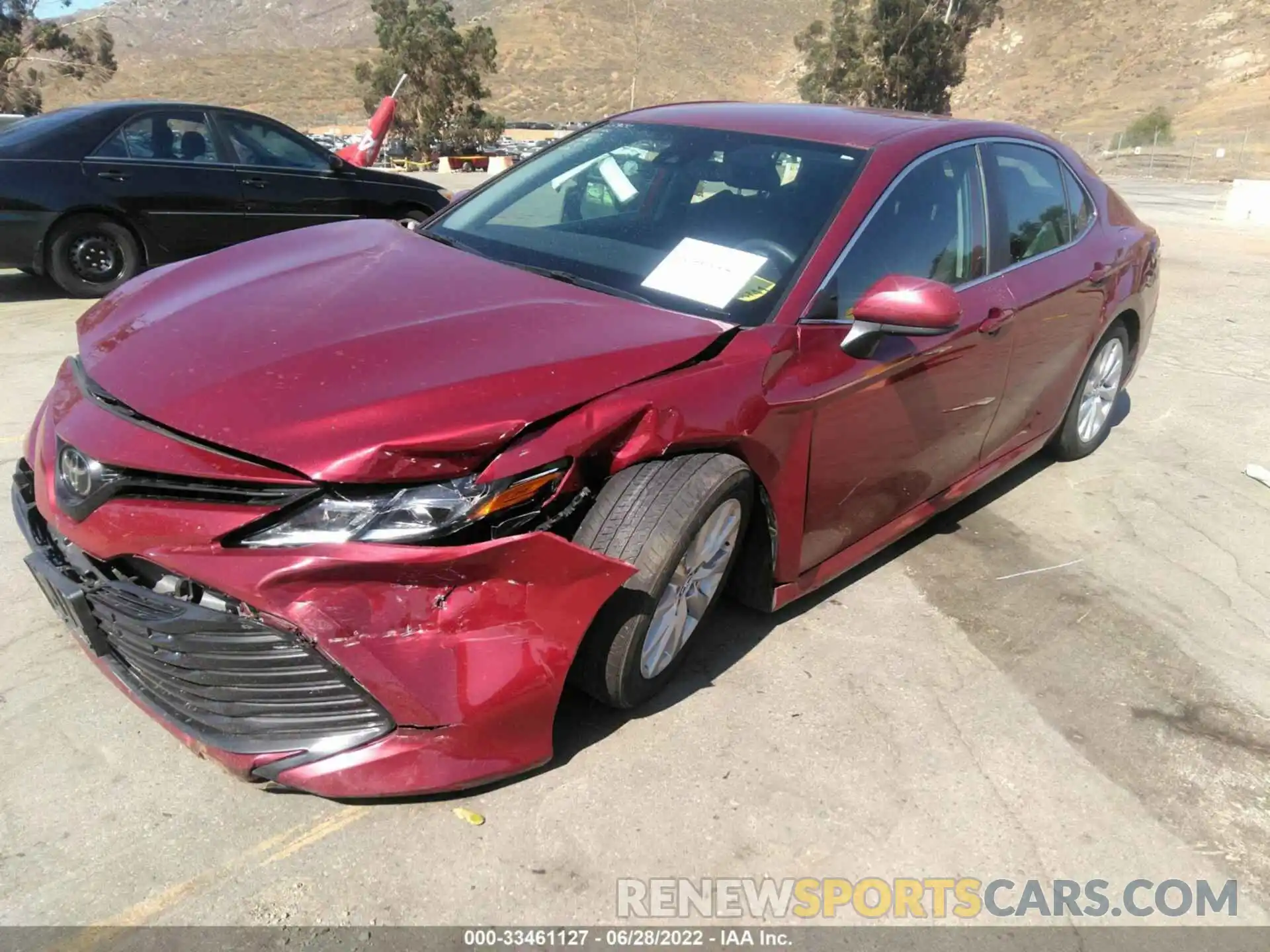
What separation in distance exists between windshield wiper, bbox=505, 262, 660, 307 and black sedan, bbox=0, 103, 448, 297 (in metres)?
4.15

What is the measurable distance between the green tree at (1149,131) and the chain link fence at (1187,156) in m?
0.17

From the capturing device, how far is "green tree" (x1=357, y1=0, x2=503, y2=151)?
36.7 metres

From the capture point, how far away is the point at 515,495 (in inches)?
88.6

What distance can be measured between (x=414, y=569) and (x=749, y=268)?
151 cm

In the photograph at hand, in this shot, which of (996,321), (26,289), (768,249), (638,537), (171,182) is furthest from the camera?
(26,289)

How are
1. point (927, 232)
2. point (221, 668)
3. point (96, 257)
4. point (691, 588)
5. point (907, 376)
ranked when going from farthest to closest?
point (96, 257) → point (927, 232) → point (907, 376) → point (691, 588) → point (221, 668)

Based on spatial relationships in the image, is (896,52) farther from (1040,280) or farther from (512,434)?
(512,434)

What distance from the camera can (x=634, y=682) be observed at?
266 centimetres

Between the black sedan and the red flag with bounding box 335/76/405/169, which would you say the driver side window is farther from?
the red flag with bounding box 335/76/405/169

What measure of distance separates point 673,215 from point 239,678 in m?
2.00

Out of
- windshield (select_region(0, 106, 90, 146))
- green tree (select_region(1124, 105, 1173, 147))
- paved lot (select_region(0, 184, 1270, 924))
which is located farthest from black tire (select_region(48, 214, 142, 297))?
green tree (select_region(1124, 105, 1173, 147))

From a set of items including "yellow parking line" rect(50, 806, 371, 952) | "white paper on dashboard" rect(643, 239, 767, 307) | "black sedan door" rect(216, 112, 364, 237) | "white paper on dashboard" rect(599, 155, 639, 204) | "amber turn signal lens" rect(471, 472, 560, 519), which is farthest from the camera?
"black sedan door" rect(216, 112, 364, 237)

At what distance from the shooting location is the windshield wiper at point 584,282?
2.95m

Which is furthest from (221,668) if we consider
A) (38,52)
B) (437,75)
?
(38,52)
